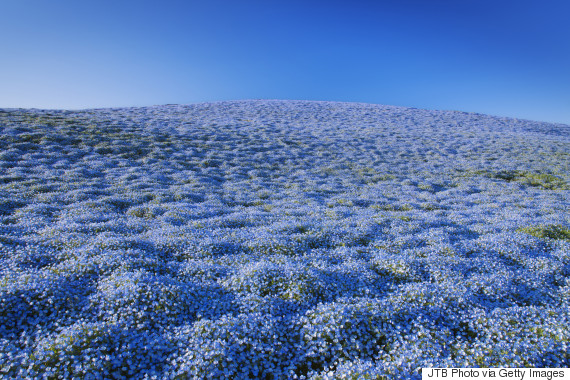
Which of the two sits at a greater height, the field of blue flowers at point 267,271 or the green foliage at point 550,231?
the green foliage at point 550,231

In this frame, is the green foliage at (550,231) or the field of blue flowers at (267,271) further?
the green foliage at (550,231)

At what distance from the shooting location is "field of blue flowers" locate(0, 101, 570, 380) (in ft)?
23.5

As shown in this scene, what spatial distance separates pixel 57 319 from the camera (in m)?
7.75

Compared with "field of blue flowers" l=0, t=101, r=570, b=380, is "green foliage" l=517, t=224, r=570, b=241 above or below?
above

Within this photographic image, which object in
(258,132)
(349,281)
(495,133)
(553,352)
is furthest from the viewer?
(495,133)

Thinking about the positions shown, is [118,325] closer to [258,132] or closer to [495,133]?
[258,132]

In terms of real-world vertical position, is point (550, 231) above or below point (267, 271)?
above

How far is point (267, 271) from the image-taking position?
10547 millimetres

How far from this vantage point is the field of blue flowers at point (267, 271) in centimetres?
715

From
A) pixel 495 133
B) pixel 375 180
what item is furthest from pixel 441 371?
pixel 495 133

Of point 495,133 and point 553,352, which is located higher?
point 495,133

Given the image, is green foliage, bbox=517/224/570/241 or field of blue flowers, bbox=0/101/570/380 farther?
green foliage, bbox=517/224/570/241

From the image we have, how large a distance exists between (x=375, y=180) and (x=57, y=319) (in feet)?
82.8

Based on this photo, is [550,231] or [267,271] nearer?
[267,271]
